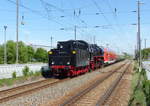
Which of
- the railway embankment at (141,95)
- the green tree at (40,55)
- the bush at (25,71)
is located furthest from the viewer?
the green tree at (40,55)

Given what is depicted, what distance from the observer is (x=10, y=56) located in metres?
79.2

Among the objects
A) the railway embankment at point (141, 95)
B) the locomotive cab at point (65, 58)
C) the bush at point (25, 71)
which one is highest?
the locomotive cab at point (65, 58)

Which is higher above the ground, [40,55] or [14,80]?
[40,55]

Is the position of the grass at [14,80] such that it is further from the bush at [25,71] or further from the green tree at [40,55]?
the green tree at [40,55]

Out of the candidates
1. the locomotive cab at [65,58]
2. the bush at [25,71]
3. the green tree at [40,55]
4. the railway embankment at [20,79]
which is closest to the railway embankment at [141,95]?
the locomotive cab at [65,58]

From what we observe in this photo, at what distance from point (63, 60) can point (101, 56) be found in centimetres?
1683

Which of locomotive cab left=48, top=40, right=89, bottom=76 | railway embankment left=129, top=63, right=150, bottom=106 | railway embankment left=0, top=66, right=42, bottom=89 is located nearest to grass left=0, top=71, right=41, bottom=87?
railway embankment left=0, top=66, right=42, bottom=89

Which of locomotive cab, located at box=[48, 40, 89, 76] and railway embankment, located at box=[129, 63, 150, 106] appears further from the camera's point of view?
locomotive cab, located at box=[48, 40, 89, 76]

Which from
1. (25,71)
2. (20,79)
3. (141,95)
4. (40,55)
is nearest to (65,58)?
(25,71)

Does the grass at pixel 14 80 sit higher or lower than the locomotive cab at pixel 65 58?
lower

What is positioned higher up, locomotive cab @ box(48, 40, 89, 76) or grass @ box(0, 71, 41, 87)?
locomotive cab @ box(48, 40, 89, 76)

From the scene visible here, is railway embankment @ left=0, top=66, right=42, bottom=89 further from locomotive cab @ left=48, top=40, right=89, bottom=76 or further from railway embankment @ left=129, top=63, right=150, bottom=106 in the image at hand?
railway embankment @ left=129, top=63, right=150, bottom=106

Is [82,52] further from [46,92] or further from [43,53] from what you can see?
[43,53]

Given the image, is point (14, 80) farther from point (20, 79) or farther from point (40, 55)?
point (40, 55)
